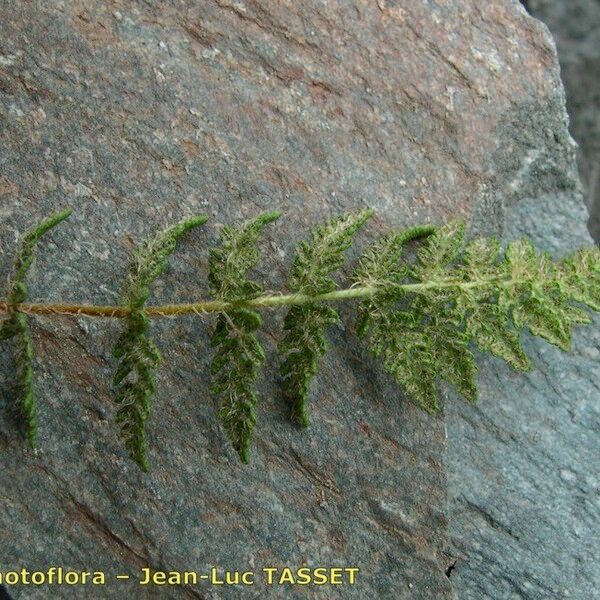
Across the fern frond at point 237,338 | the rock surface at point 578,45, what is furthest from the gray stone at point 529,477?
the rock surface at point 578,45

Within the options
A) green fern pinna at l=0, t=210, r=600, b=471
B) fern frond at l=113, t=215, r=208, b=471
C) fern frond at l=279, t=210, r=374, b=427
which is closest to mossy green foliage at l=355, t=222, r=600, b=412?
green fern pinna at l=0, t=210, r=600, b=471

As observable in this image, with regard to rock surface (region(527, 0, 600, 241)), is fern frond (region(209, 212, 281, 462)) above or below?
below

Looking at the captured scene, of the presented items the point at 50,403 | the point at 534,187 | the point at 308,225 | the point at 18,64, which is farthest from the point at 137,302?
the point at 534,187

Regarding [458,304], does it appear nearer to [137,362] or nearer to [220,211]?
[220,211]

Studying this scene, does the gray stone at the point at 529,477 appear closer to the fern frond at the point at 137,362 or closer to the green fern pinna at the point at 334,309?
the green fern pinna at the point at 334,309

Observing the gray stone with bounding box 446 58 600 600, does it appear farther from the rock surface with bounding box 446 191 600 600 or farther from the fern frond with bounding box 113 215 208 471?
the fern frond with bounding box 113 215 208 471

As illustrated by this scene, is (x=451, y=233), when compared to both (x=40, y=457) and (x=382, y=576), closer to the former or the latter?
(x=382, y=576)
